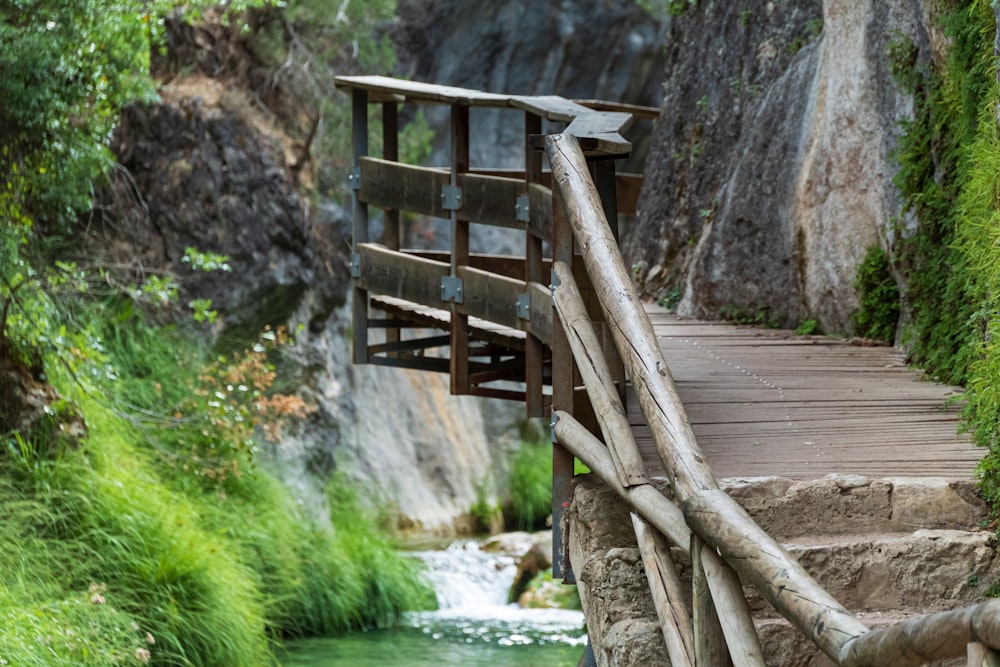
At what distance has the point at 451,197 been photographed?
6625 millimetres

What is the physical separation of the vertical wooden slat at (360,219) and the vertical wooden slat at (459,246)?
995mm

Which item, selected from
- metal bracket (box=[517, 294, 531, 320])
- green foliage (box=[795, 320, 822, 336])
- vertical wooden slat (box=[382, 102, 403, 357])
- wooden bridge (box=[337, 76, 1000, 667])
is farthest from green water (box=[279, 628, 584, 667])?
metal bracket (box=[517, 294, 531, 320])

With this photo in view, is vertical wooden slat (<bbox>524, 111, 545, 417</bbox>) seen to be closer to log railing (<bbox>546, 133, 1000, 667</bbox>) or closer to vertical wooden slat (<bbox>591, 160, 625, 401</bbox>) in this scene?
vertical wooden slat (<bbox>591, 160, 625, 401</bbox>)

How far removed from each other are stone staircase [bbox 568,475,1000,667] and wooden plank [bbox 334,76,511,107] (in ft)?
8.66

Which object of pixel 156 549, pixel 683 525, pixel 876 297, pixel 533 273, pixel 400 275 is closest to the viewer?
pixel 683 525

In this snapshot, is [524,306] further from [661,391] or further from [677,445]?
[677,445]

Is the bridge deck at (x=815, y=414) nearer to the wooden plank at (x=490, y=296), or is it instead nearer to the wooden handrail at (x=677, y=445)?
the wooden handrail at (x=677, y=445)

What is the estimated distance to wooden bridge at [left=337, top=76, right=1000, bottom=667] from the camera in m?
2.97

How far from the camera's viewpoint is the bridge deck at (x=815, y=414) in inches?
158

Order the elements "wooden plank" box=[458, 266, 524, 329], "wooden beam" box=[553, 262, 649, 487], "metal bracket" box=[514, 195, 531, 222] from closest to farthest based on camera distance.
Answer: "wooden beam" box=[553, 262, 649, 487], "metal bracket" box=[514, 195, 531, 222], "wooden plank" box=[458, 266, 524, 329]

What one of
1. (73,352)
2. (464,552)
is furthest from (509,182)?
(464,552)

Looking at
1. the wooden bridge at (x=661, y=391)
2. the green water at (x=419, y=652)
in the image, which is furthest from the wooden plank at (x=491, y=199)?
the green water at (x=419, y=652)

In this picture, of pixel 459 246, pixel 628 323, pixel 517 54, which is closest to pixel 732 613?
pixel 628 323

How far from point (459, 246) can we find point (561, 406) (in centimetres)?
246
